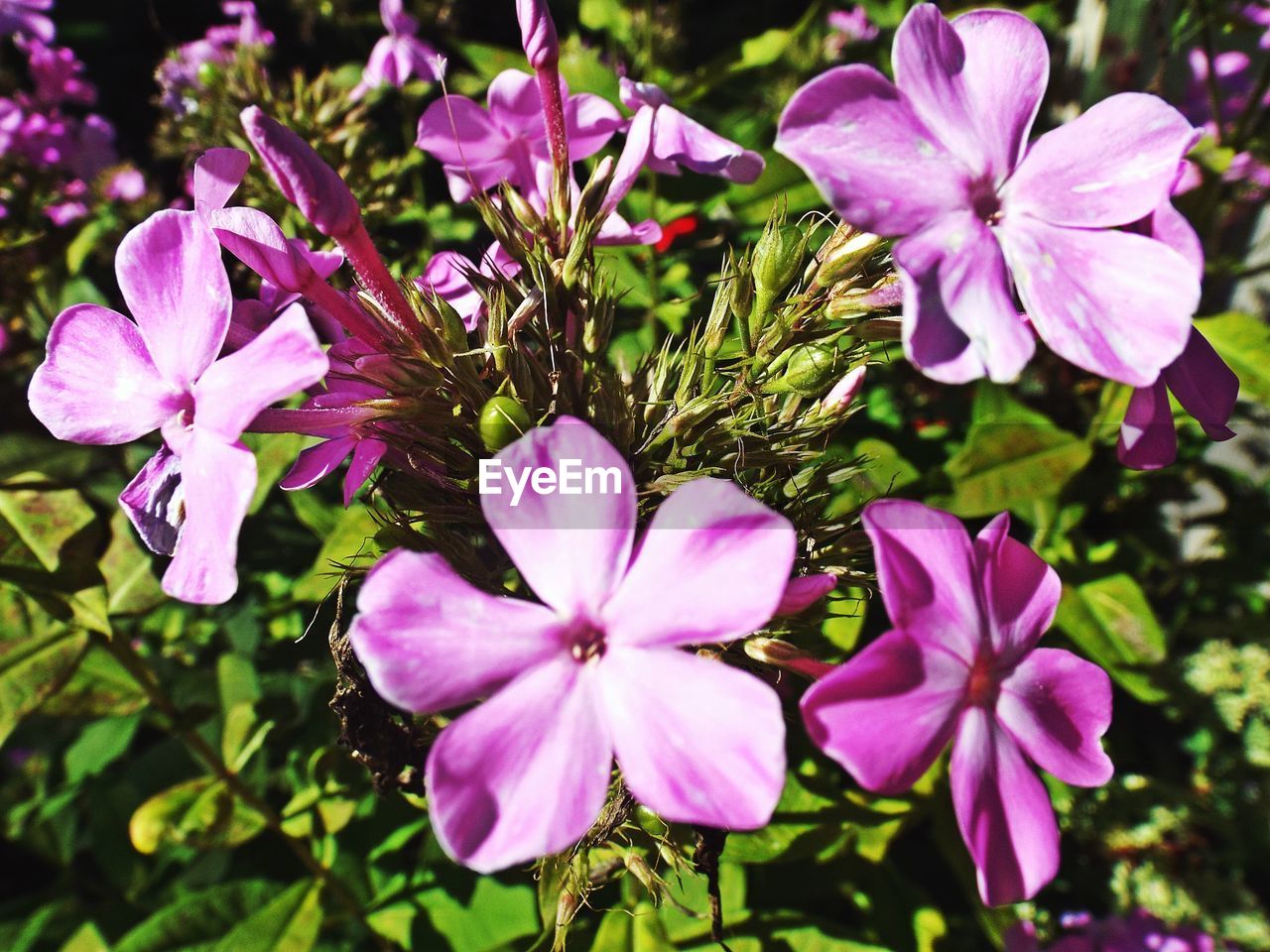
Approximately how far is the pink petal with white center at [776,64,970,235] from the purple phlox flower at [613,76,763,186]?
23 centimetres

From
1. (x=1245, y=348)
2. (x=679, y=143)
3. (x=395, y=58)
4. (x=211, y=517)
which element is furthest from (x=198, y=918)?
(x=1245, y=348)

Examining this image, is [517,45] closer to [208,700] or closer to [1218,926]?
[208,700]

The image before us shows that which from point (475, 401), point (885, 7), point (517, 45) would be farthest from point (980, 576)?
point (517, 45)

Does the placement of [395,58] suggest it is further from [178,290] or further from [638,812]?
[638,812]

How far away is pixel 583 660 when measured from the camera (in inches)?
21.6

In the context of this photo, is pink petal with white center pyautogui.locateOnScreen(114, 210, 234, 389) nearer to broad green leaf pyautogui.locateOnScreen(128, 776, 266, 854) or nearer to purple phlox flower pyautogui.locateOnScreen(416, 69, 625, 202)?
purple phlox flower pyautogui.locateOnScreen(416, 69, 625, 202)

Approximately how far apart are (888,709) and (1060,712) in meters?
0.20

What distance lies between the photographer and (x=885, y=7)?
5.45 feet

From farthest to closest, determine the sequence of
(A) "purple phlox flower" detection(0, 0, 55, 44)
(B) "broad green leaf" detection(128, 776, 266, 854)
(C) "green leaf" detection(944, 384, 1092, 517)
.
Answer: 1. (A) "purple phlox flower" detection(0, 0, 55, 44)
2. (C) "green leaf" detection(944, 384, 1092, 517)
3. (B) "broad green leaf" detection(128, 776, 266, 854)

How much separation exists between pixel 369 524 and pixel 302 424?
13.2 inches

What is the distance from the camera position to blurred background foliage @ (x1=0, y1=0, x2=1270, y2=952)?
1.01 meters

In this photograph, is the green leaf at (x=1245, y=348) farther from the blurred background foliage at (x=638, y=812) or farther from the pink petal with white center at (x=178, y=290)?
the pink petal with white center at (x=178, y=290)

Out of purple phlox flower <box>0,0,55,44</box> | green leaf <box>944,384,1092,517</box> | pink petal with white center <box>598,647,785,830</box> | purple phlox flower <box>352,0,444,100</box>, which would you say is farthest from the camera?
purple phlox flower <box>0,0,55,44</box>

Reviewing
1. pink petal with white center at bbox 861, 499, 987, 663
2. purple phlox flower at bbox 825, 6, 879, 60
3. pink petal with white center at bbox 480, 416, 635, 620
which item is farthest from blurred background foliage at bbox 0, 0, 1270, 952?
purple phlox flower at bbox 825, 6, 879, 60
